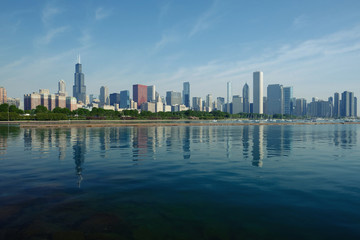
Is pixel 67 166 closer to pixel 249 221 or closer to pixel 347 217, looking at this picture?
pixel 249 221

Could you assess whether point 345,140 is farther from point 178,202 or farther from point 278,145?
point 178,202

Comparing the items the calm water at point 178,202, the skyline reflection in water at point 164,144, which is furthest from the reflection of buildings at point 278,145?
the calm water at point 178,202

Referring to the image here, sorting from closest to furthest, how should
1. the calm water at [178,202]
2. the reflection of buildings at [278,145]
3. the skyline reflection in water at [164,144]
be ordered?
the calm water at [178,202], the skyline reflection in water at [164,144], the reflection of buildings at [278,145]

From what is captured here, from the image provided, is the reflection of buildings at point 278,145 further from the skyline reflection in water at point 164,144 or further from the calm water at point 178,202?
the calm water at point 178,202

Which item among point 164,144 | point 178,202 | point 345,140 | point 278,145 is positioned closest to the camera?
point 178,202

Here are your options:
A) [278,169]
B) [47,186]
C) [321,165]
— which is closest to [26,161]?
[47,186]

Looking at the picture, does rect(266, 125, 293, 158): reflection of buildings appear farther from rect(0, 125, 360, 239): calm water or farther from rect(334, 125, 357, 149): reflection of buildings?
rect(0, 125, 360, 239): calm water

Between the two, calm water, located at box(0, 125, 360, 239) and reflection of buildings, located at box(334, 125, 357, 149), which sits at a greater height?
calm water, located at box(0, 125, 360, 239)

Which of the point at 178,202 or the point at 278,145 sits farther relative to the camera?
the point at 278,145

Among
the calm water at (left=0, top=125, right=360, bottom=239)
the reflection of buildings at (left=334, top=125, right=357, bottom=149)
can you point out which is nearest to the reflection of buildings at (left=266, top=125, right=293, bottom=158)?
the reflection of buildings at (left=334, top=125, right=357, bottom=149)

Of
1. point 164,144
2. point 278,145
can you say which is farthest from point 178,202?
point 278,145

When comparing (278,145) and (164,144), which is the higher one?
(164,144)

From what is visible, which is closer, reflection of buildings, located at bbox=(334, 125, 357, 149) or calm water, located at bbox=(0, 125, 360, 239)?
calm water, located at bbox=(0, 125, 360, 239)

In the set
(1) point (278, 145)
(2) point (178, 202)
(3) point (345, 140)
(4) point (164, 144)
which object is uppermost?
(2) point (178, 202)
